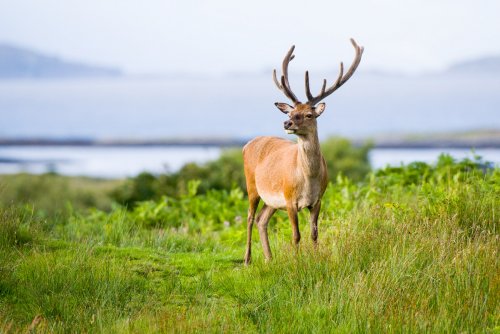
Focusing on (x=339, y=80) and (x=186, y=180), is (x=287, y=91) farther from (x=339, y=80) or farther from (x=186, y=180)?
(x=186, y=180)

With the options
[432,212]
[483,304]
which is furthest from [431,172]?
[483,304]

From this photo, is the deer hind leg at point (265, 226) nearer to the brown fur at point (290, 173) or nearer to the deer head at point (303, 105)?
the brown fur at point (290, 173)

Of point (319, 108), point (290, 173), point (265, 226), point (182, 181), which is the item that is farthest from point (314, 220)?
point (182, 181)

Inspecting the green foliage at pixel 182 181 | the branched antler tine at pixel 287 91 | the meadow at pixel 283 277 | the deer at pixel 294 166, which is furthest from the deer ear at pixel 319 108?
the green foliage at pixel 182 181

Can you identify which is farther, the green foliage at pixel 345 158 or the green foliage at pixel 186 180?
the green foliage at pixel 345 158

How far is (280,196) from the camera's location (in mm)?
7895

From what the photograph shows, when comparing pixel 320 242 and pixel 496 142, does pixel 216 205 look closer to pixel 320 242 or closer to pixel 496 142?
pixel 320 242

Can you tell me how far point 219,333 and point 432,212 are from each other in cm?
299

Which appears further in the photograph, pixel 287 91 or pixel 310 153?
pixel 287 91

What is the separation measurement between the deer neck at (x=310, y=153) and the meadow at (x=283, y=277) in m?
0.58

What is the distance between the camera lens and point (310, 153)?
24.3ft

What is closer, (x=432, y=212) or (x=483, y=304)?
(x=483, y=304)

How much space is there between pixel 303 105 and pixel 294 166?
0.59 metres

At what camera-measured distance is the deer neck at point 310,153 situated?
291 inches
